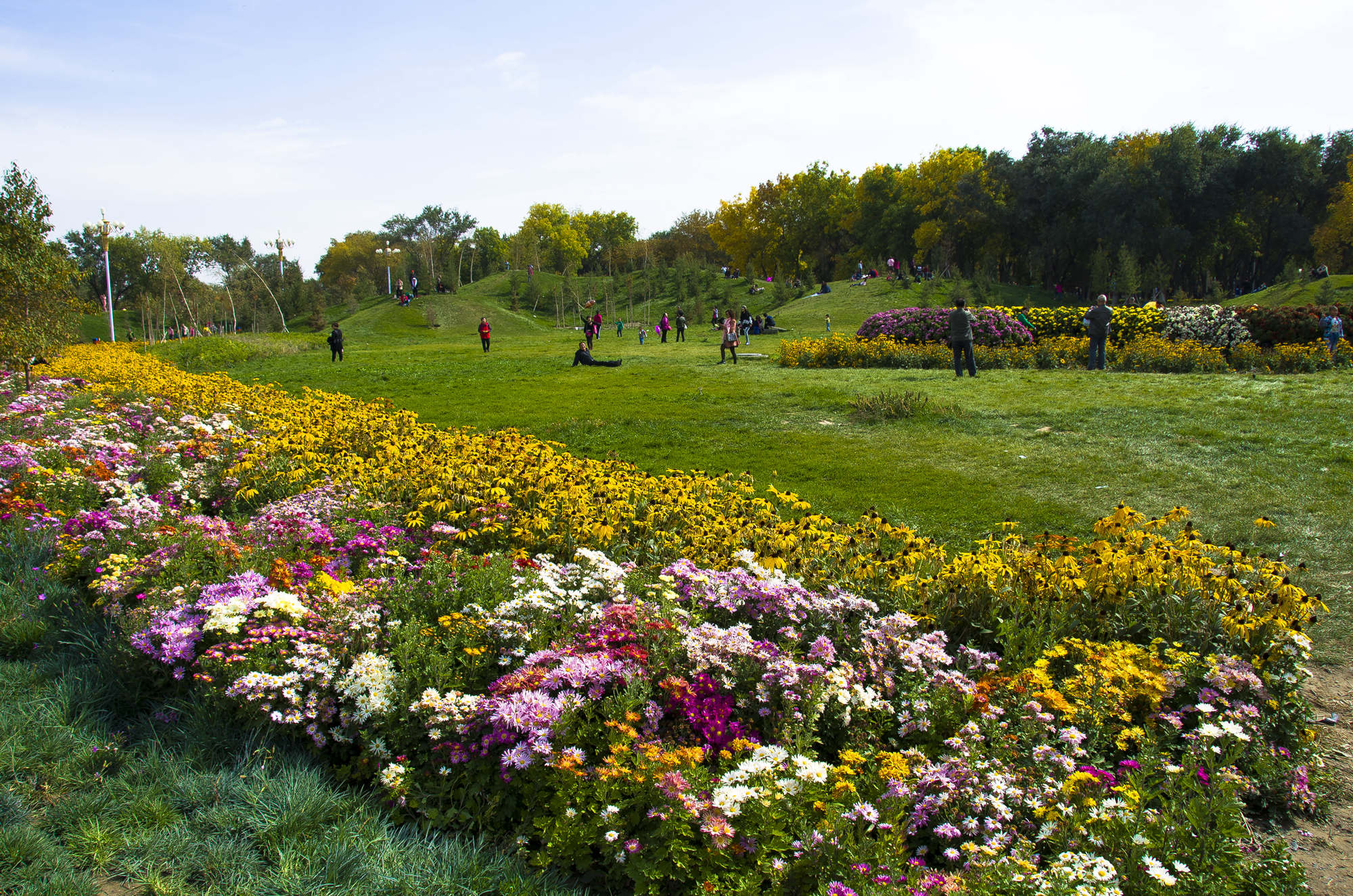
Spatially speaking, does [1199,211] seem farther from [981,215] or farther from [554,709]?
[554,709]

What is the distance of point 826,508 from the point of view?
7391 mm

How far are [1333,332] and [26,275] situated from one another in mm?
23317

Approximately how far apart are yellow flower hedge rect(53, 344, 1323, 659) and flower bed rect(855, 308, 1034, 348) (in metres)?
13.0

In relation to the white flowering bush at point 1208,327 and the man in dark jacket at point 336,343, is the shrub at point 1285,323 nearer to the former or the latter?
the white flowering bush at point 1208,327

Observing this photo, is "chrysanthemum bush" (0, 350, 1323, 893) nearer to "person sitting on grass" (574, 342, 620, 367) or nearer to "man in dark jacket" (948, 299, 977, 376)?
"man in dark jacket" (948, 299, 977, 376)

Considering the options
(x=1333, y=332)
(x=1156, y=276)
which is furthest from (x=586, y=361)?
(x=1156, y=276)

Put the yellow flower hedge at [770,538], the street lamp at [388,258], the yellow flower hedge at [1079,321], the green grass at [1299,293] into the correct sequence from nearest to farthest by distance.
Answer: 1. the yellow flower hedge at [770,538]
2. the yellow flower hedge at [1079,321]
3. the green grass at [1299,293]
4. the street lamp at [388,258]

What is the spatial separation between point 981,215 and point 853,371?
34453 mm

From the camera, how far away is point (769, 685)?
349cm

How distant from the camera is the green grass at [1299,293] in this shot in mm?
34234

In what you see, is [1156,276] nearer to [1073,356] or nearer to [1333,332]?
[1333,332]

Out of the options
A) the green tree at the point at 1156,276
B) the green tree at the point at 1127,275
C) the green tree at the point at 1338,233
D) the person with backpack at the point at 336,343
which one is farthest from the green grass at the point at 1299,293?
the person with backpack at the point at 336,343

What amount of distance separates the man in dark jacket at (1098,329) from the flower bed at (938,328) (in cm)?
241

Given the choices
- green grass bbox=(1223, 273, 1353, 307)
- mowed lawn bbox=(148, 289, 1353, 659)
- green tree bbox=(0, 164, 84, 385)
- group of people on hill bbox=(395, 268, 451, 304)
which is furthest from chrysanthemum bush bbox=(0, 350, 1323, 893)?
group of people on hill bbox=(395, 268, 451, 304)
